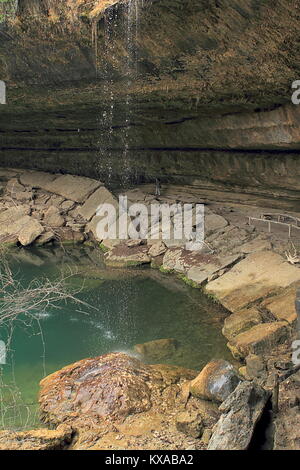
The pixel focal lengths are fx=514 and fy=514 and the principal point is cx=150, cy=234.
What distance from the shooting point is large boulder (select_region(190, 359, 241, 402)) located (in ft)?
20.8

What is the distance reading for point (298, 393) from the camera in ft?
19.4

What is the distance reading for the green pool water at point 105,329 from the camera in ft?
25.3

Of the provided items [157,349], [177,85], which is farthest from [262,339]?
[177,85]

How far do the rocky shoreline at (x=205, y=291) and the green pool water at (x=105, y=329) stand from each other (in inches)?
12.3

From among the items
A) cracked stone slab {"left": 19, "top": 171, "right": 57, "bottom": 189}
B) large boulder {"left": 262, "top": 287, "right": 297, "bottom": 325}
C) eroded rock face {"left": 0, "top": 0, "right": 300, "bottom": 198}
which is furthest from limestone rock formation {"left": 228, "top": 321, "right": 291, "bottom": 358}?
cracked stone slab {"left": 19, "top": 171, "right": 57, "bottom": 189}

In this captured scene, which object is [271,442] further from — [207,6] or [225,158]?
Answer: [225,158]

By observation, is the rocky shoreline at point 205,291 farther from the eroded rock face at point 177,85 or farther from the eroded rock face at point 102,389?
the eroded rock face at point 177,85

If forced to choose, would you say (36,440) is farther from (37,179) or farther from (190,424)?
(37,179)

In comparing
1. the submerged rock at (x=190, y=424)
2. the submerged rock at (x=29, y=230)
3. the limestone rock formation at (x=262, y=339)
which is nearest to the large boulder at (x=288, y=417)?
the submerged rock at (x=190, y=424)

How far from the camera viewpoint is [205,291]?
10250mm

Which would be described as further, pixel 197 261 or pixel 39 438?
pixel 197 261
